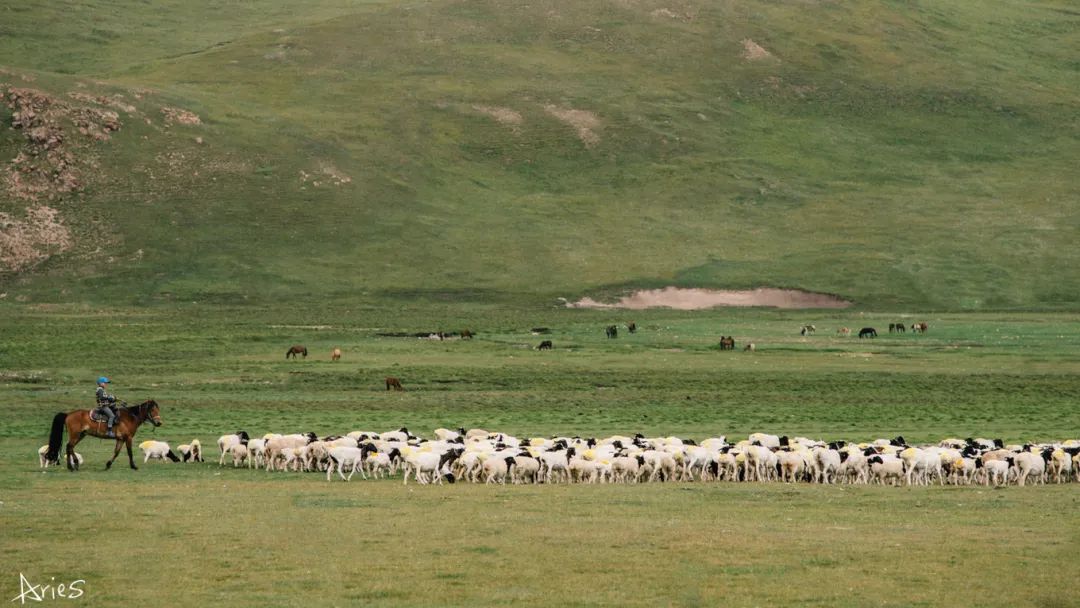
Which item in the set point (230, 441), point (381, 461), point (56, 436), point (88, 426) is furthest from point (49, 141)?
point (381, 461)

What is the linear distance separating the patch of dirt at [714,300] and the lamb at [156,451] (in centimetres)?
7033

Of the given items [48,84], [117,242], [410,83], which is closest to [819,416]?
[117,242]

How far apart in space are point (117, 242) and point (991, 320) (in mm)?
61989

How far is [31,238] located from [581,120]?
55042mm

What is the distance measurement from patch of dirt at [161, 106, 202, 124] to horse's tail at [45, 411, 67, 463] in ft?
322

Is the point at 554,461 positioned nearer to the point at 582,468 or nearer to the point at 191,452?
the point at 582,468

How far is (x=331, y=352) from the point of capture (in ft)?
239

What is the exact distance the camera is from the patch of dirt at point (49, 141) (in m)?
118

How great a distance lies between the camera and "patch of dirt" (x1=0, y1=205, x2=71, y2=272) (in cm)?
10975

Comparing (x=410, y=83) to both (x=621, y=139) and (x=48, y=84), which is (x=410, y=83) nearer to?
(x=621, y=139)

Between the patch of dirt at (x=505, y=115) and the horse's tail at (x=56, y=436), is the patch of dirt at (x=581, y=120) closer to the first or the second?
the patch of dirt at (x=505, y=115)

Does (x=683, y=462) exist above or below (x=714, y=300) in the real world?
below

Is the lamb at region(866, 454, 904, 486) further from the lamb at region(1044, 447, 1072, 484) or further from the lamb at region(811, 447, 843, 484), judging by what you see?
the lamb at region(1044, 447, 1072, 484)

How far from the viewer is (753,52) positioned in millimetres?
166625
